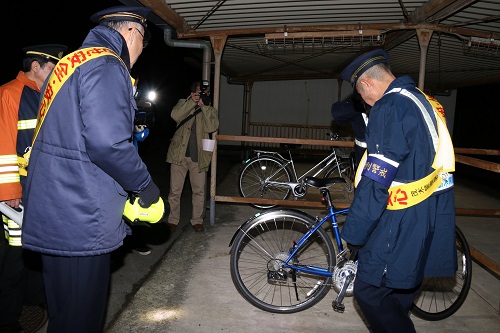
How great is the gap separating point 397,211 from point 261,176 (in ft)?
17.1

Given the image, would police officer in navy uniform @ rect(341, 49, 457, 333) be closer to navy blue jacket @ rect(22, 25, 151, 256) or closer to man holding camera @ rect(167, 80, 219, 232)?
navy blue jacket @ rect(22, 25, 151, 256)

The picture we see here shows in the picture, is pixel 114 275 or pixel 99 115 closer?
pixel 99 115

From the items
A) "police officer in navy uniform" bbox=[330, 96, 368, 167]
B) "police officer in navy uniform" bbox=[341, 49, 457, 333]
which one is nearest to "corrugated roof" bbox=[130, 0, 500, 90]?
"police officer in navy uniform" bbox=[330, 96, 368, 167]

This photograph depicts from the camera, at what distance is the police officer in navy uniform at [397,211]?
7.14 feet

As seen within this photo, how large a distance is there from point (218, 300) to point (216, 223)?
8.21 ft

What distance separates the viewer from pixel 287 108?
16500 millimetres

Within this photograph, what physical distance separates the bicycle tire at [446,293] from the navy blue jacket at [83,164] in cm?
278

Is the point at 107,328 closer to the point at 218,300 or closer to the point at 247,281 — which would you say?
the point at 218,300

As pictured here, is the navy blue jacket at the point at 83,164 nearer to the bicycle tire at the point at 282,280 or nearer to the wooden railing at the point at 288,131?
the bicycle tire at the point at 282,280

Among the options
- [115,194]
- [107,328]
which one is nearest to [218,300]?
[107,328]

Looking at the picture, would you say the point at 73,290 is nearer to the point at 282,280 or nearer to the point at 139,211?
the point at 139,211

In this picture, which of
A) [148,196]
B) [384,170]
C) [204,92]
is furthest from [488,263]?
[204,92]

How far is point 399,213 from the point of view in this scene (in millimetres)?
2244

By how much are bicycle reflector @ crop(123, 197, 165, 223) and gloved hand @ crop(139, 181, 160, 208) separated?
52mm
